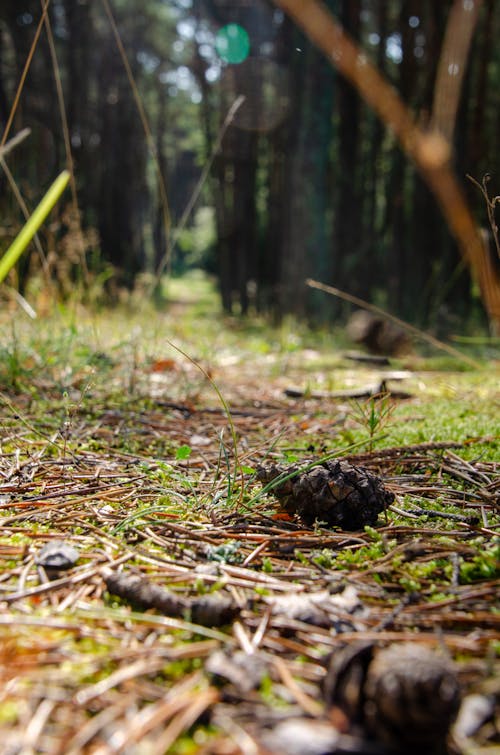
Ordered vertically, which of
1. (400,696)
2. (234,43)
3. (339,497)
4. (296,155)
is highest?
(234,43)

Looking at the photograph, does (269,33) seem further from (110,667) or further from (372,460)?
(110,667)

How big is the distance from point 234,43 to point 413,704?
478 inches

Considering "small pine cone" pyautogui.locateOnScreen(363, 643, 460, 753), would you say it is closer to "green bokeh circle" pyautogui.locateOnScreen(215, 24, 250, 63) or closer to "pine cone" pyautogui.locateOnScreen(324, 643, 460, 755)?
"pine cone" pyautogui.locateOnScreen(324, 643, 460, 755)

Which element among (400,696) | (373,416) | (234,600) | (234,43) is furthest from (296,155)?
(400,696)

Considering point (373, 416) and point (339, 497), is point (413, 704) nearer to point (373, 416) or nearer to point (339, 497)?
point (339, 497)

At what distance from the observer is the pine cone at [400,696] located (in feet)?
2.41

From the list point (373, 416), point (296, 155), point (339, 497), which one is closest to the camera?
point (339, 497)

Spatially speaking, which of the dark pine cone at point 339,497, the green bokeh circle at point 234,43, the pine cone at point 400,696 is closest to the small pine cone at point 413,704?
the pine cone at point 400,696

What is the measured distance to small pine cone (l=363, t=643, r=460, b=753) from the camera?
73 cm

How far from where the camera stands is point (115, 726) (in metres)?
0.76

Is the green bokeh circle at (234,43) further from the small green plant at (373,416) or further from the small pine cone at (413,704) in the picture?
the small pine cone at (413,704)

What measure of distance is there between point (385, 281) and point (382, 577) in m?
13.3

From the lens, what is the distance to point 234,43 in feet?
35.8

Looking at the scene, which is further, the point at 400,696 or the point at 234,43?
the point at 234,43
